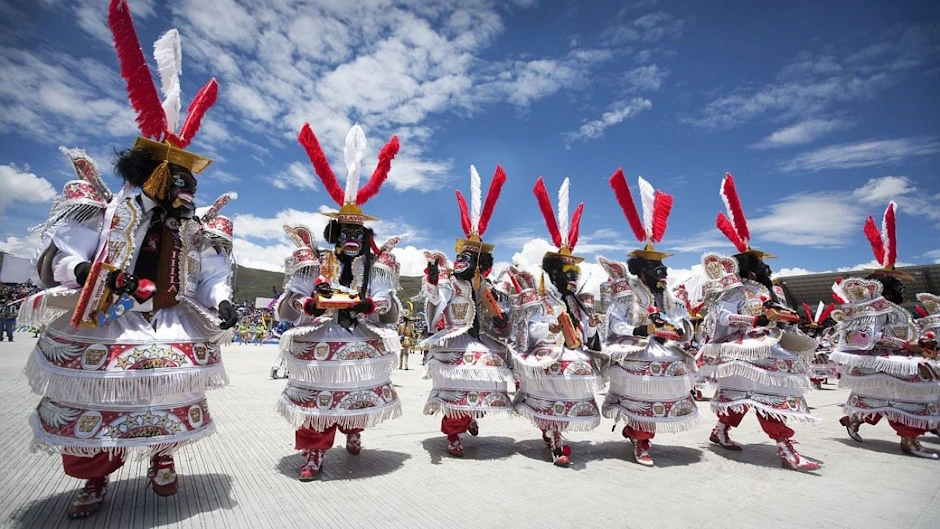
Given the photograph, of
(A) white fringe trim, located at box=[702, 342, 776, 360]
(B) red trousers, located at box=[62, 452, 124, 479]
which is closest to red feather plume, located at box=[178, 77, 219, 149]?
(B) red trousers, located at box=[62, 452, 124, 479]

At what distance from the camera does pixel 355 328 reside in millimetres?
4109

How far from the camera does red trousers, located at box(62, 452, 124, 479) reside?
109 inches

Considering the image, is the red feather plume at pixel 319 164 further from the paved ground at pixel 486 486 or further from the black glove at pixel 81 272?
the paved ground at pixel 486 486

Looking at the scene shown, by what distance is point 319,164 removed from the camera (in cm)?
439

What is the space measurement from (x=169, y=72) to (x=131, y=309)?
1715 millimetres

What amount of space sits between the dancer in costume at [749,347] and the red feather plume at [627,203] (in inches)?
35.4

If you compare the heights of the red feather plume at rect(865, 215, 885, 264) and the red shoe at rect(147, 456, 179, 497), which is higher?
the red feather plume at rect(865, 215, 885, 264)

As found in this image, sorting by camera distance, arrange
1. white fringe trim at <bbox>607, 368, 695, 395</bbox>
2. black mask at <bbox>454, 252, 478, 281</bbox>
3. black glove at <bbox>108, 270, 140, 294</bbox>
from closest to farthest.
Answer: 1. black glove at <bbox>108, 270, 140, 294</bbox>
2. white fringe trim at <bbox>607, 368, 695, 395</bbox>
3. black mask at <bbox>454, 252, 478, 281</bbox>

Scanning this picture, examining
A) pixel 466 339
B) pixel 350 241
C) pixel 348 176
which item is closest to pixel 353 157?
pixel 348 176

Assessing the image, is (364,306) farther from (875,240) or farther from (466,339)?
(875,240)

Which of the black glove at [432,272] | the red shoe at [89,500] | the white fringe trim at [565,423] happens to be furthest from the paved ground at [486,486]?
the black glove at [432,272]

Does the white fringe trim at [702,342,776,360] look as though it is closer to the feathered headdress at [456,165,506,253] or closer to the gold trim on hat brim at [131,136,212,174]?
the feathered headdress at [456,165,506,253]

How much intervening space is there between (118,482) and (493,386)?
3.33 metres

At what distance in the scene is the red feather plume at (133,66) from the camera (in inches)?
114
